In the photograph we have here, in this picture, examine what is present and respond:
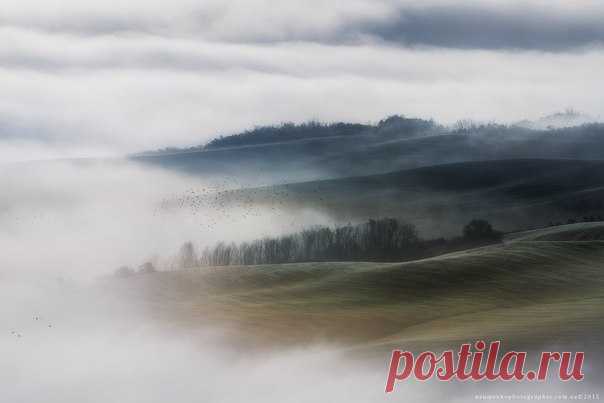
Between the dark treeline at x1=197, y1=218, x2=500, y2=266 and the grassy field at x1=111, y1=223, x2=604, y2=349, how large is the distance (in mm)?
26606

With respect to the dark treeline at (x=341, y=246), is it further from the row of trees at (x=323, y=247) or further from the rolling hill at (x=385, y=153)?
the rolling hill at (x=385, y=153)

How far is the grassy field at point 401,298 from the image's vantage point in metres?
34.8

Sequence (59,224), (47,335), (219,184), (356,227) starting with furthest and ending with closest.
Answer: (219,184), (356,227), (59,224), (47,335)

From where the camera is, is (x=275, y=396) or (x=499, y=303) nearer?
(x=275, y=396)

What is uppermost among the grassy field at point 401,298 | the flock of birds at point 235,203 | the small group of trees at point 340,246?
the flock of birds at point 235,203

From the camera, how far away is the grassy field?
114 ft

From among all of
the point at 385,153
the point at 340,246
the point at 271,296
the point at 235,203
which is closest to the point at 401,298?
the point at 271,296

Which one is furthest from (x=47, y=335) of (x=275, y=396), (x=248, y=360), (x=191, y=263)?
(x=191, y=263)

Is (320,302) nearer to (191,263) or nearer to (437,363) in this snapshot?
(437,363)

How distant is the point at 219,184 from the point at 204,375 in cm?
13008

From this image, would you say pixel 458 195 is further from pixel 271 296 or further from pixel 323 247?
pixel 271 296

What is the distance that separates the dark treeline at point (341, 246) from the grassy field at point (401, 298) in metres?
26.6

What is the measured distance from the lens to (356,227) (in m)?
103

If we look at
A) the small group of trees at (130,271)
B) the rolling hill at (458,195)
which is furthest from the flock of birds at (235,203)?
the small group of trees at (130,271)
